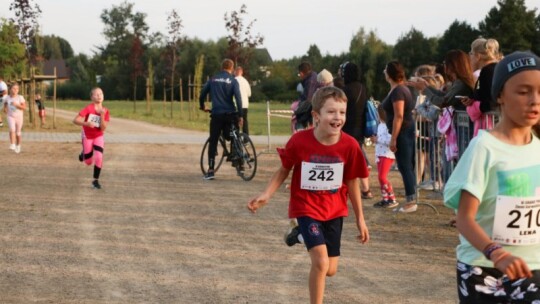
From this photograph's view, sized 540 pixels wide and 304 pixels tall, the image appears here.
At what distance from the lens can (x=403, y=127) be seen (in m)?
11.6

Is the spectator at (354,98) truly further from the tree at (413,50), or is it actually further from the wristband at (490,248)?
the tree at (413,50)

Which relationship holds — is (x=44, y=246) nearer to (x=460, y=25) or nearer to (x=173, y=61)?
(x=173, y=61)

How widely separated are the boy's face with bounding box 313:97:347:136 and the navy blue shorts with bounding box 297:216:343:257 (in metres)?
0.58

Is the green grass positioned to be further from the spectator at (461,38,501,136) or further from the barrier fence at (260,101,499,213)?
the spectator at (461,38,501,136)

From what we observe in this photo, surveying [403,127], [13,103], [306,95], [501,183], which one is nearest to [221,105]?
[306,95]

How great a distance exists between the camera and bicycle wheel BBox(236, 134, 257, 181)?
15.7 metres

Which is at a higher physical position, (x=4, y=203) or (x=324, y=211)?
(x=324, y=211)

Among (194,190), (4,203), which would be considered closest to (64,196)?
(4,203)

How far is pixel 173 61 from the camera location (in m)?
46.8

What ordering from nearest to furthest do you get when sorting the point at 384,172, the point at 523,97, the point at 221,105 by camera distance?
the point at 523,97 → the point at 384,172 → the point at 221,105

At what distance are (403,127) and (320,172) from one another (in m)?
5.91

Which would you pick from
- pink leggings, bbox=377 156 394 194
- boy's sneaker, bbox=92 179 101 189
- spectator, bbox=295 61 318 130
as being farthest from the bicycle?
pink leggings, bbox=377 156 394 194

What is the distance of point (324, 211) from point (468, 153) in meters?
2.45

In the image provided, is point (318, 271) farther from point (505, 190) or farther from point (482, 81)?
point (482, 81)
